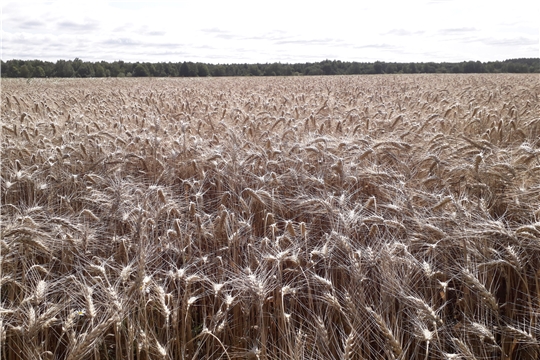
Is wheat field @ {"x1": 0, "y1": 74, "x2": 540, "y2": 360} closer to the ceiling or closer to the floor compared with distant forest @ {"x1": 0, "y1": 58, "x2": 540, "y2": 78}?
closer to the floor

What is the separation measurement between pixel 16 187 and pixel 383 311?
3196 millimetres

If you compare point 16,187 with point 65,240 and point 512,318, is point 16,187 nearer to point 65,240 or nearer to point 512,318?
point 65,240

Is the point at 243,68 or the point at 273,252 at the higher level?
the point at 243,68

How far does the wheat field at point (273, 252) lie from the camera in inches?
81.3

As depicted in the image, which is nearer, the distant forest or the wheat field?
the wheat field

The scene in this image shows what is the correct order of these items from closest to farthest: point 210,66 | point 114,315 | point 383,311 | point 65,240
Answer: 1. point 114,315
2. point 383,311
3. point 65,240
4. point 210,66

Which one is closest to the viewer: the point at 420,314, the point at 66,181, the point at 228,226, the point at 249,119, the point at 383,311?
the point at 420,314

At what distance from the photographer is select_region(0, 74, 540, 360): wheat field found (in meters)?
2.06

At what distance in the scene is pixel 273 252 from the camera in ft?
7.80

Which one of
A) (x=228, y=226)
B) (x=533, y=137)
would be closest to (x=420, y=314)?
(x=228, y=226)

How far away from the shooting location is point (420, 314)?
80.4 inches

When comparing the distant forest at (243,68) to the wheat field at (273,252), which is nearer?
the wheat field at (273,252)

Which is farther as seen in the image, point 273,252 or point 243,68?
point 243,68

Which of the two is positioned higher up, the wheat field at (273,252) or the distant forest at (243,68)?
the distant forest at (243,68)
